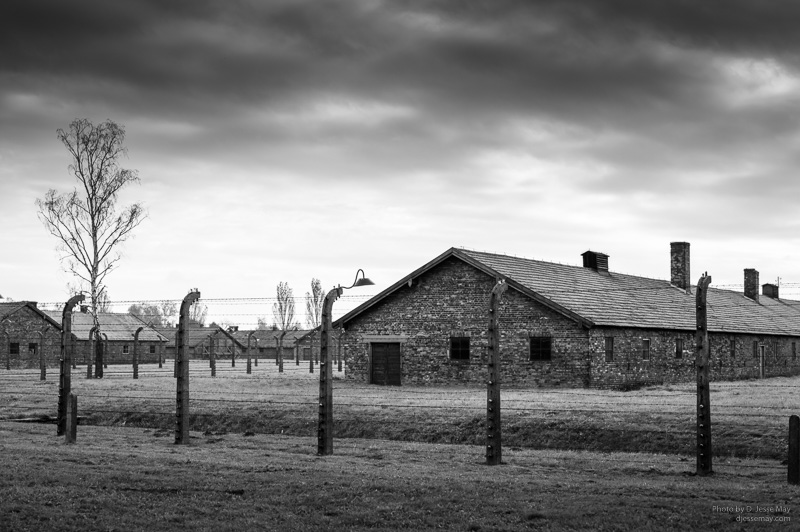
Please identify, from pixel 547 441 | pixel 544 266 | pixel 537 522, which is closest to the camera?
pixel 537 522

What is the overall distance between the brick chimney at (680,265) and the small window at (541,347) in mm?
20395

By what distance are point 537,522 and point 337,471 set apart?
530 cm

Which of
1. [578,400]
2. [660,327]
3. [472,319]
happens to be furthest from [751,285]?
[578,400]

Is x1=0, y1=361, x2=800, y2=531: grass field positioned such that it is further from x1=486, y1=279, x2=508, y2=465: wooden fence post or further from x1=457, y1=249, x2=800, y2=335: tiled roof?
x1=457, y1=249, x2=800, y2=335: tiled roof

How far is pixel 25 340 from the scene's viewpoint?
69375 millimetres

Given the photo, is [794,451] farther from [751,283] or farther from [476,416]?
[751,283]

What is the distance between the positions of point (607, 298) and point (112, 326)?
55.9 m

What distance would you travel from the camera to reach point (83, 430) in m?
24.8

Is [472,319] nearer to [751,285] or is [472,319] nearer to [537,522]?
[537,522]

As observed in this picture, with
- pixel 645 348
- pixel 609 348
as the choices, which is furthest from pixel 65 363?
pixel 645 348

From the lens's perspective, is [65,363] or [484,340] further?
[484,340]

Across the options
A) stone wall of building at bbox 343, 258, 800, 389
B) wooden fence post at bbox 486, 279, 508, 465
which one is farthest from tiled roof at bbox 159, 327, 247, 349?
wooden fence post at bbox 486, 279, 508, 465

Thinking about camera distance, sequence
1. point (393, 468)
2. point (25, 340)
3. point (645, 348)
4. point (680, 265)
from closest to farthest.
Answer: point (393, 468), point (645, 348), point (680, 265), point (25, 340)

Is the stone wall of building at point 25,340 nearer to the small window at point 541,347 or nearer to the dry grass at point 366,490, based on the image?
the small window at point 541,347
